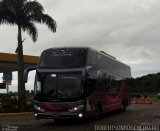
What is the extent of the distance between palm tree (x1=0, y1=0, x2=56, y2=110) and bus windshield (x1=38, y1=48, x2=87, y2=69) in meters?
12.6

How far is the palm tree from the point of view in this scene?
33812mm

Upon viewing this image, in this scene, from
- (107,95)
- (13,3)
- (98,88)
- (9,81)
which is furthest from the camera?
(9,81)

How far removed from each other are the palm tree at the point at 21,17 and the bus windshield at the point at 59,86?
41.5ft

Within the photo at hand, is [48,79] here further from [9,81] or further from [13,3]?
[9,81]

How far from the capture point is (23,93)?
34438mm

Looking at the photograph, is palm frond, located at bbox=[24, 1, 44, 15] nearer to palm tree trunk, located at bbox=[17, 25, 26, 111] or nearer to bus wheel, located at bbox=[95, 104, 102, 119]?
palm tree trunk, located at bbox=[17, 25, 26, 111]

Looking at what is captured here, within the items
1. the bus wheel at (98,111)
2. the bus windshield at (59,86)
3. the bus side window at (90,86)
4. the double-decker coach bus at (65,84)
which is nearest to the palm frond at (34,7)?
the bus wheel at (98,111)

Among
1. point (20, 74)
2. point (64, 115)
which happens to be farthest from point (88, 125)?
point (20, 74)

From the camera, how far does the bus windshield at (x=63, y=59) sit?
69.8 ft

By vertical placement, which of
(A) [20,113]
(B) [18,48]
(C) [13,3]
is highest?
(C) [13,3]

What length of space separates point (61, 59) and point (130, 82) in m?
14.8

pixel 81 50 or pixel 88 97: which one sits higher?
pixel 81 50

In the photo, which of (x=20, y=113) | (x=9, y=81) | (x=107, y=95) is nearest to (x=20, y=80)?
(x=20, y=113)

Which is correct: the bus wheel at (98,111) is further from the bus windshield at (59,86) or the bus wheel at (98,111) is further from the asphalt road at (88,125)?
the bus windshield at (59,86)
